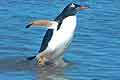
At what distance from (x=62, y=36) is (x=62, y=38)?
0.13 ft

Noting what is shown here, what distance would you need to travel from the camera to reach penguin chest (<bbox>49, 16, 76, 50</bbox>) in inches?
546

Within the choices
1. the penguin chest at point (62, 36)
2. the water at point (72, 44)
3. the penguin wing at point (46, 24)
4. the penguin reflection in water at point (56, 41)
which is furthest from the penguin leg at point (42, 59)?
the penguin wing at point (46, 24)

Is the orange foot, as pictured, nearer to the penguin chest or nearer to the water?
the water

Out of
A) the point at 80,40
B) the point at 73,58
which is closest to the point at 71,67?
the point at 73,58

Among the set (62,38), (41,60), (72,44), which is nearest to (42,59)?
(41,60)

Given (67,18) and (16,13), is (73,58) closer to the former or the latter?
(67,18)

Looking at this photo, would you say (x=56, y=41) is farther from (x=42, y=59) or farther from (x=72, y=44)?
(x=72, y=44)

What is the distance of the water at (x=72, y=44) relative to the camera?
43.1 feet

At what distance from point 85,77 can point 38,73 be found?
996mm

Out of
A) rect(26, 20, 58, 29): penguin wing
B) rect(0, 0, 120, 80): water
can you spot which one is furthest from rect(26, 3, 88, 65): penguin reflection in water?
rect(0, 0, 120, 80): water

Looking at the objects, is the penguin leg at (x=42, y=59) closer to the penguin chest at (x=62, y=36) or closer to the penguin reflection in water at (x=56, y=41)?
the penguin reflection in water at (x=56, y=41)

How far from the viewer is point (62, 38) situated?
13.9 m

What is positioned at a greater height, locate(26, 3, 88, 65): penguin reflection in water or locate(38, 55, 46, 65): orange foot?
locate(26, 3, 88, 65): penguin reflection in water

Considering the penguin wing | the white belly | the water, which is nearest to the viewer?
the water
